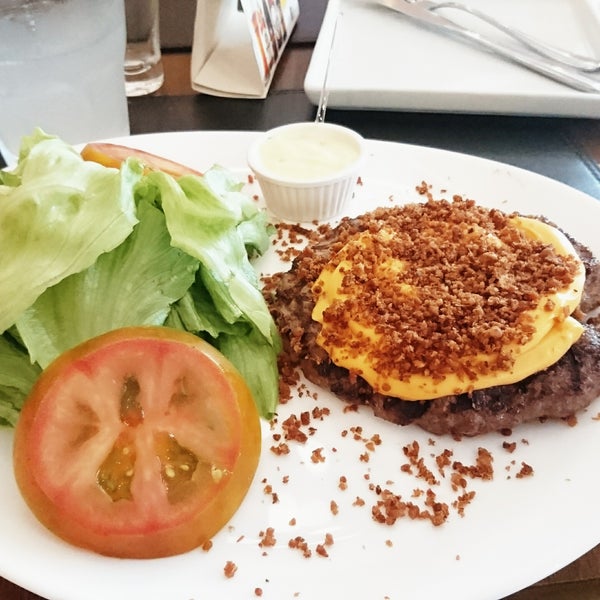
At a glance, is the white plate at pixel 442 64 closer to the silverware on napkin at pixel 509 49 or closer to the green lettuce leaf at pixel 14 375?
the silverware on napkin at pixel 509 49

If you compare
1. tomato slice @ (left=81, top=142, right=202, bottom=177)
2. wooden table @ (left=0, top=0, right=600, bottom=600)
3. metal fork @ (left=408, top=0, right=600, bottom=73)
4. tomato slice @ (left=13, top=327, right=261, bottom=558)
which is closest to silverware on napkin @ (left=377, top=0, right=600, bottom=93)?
metal fork @ (left=408, top=0, right=600, bottom=73)

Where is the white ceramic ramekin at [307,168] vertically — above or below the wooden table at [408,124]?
above

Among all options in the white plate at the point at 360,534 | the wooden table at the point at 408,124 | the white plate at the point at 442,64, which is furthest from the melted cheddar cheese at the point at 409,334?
the white plate at the point at 442,64

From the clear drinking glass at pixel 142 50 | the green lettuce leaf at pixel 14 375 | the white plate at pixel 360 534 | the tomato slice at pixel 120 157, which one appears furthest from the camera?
the clear drinking glass at pixel 142 50

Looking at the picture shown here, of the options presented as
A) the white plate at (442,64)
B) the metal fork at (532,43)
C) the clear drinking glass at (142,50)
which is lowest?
the clear drinking glass at (142,50)

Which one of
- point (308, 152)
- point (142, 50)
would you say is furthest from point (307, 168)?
point (142, 50)
